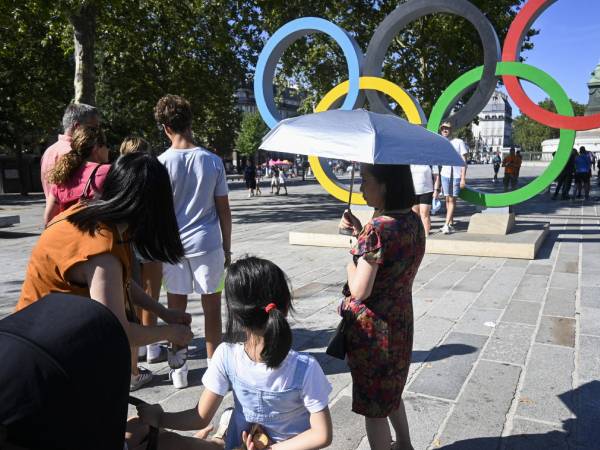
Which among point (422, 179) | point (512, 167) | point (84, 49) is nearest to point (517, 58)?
point (422, 179)

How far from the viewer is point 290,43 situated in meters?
9.65

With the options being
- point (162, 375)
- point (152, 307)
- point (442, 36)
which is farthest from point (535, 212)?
point (152, 307)

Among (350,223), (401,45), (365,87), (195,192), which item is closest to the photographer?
(350,223)

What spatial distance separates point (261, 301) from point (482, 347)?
289cm

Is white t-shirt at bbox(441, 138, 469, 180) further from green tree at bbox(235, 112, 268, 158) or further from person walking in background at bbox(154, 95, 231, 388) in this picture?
green tree at bbox(235, 112, 268, 158)

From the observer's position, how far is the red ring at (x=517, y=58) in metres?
7.60

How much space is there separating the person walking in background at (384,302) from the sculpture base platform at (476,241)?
493cm

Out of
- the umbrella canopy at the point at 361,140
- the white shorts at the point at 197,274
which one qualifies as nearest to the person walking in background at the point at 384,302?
the umbrella canopy at the point at 361,140

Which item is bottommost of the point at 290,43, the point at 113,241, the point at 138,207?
the point at 113,241

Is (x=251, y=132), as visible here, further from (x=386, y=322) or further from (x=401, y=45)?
(x=386, y=322)

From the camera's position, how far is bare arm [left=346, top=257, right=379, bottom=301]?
2074mm

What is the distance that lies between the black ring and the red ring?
21cm

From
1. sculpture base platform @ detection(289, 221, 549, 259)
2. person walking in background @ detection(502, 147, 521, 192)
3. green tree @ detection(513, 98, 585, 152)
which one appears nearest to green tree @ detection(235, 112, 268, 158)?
green tree @ detection(513, 98, 585, 152)

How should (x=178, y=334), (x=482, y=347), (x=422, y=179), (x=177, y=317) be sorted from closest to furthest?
1. (x=178, y=334)
2. (x=177, y=317)
3. (x=482, y=347)
4. (x=422, y=179)
